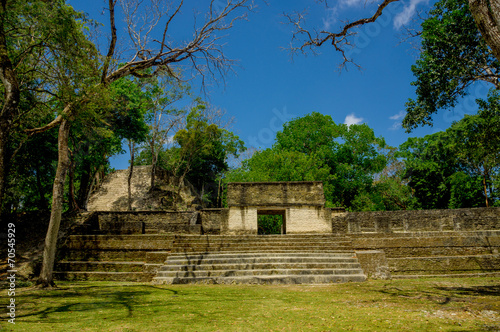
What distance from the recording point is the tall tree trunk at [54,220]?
22.3 feet

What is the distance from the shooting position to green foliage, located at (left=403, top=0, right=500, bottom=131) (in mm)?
10398

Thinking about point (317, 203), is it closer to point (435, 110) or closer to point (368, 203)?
point (435, 110)

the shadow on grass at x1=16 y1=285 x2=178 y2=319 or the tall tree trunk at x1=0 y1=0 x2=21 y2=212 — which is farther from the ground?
the tall tree trunk at x1=0 y1=0 x2=21 y2=212

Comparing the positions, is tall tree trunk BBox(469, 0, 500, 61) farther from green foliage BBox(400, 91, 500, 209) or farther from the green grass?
green foliage BBox(400, 91, 500, 209)

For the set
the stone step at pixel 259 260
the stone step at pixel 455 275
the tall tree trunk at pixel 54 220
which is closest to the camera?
the tall tree trunk at pixel 54 220

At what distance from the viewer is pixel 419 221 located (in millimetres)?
13234

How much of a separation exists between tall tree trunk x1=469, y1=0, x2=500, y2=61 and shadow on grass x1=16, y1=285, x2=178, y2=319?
6.13 m

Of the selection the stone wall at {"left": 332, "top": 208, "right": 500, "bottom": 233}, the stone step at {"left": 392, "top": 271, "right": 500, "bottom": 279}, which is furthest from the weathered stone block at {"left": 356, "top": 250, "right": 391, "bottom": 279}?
the stone wall at {"left": 332, "top": 208, "right": 500, "bottom": 233}

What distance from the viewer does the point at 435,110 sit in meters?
12.0

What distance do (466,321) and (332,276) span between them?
439cm

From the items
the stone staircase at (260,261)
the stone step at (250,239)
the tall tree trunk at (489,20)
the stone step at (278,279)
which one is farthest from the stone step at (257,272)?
the tall tree trunk at (489,20)

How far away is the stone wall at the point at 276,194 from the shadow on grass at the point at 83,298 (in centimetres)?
686

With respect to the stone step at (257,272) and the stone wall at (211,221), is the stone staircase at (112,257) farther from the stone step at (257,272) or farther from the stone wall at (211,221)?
the stone wall at (211,221)

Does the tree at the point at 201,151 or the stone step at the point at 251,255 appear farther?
the tree at the point at 201,151
